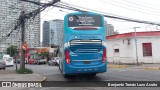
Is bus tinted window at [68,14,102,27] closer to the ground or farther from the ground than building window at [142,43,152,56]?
farther from the ground

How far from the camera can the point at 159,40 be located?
37.1m

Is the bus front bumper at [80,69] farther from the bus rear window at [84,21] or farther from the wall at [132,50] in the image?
the wall at [132,50]

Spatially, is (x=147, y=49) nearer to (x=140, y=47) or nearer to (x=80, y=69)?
(x=140, y=47)

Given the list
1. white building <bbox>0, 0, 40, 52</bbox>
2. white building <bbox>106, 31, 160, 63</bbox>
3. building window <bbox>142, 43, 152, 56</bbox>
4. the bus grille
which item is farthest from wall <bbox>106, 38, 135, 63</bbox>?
the bus grille

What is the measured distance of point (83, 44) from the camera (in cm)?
1506

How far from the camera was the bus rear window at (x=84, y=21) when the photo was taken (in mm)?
15273

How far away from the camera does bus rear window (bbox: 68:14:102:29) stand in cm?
1527

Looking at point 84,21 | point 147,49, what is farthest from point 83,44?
point 147,49

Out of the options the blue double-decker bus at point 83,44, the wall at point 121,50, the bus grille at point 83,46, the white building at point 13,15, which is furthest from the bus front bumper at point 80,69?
the wall at point 121,50

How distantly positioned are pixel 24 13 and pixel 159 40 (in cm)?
2066

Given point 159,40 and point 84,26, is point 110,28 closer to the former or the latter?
point 159,40

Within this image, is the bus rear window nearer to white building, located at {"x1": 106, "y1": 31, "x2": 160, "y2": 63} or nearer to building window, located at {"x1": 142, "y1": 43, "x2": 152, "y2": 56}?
white building, located at {"x1": 106, "y1": 31, "x2": 160, "y2": 63}

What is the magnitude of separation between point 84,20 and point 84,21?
0.22 ft

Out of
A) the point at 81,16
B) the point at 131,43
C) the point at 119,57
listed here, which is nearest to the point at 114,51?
the point at 119,57
